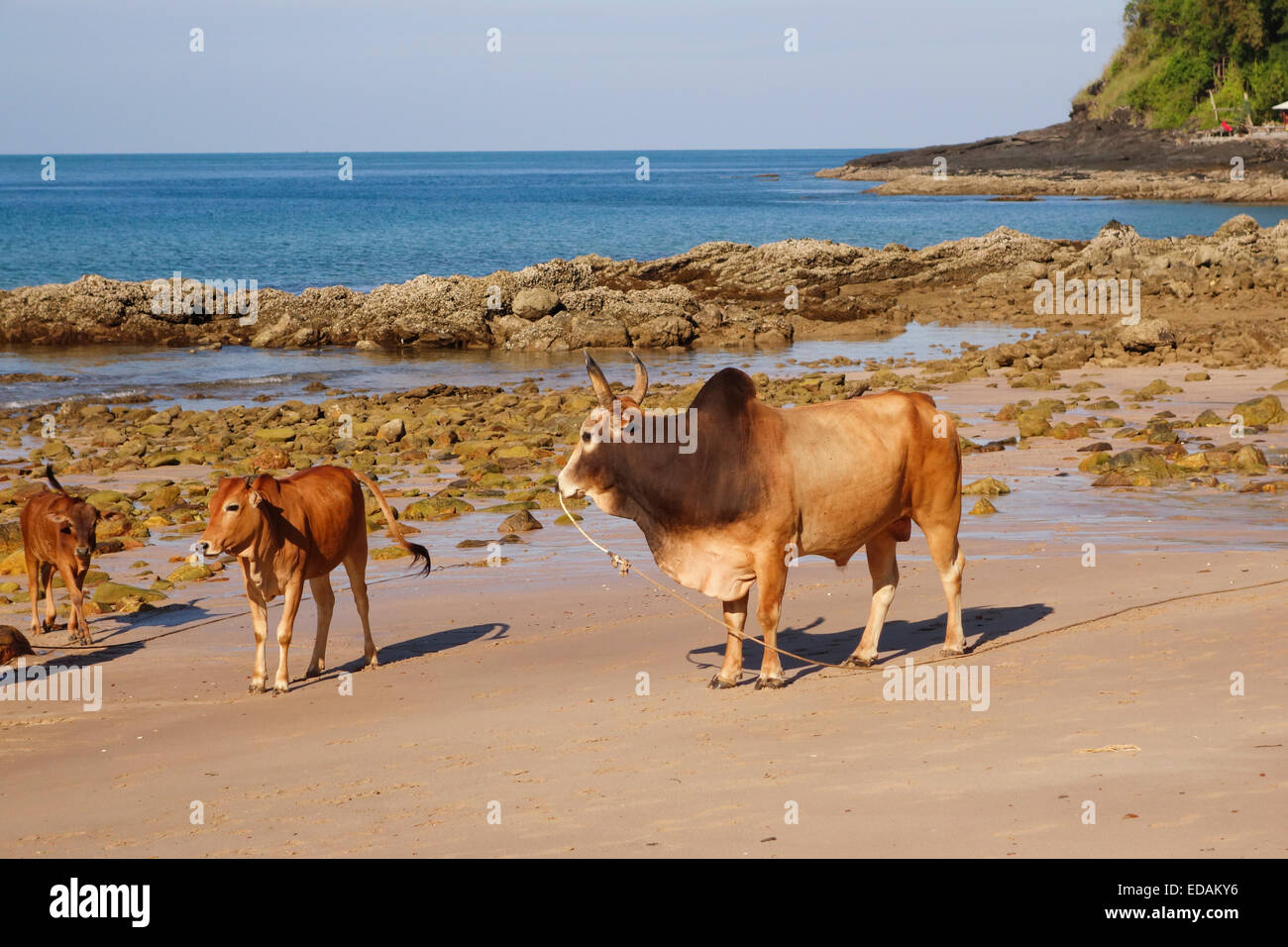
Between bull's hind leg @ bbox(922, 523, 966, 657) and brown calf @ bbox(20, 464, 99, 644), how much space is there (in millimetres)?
6942

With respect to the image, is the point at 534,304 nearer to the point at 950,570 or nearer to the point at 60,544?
the point at 60,544

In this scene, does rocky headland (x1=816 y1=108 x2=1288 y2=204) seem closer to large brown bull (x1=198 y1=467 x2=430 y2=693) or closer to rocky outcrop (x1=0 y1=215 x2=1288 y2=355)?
rocky outcrop (x1=0 y1=215 x2=1288 y2=355)

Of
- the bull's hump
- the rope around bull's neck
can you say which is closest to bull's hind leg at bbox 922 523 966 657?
the rope around bull's neck

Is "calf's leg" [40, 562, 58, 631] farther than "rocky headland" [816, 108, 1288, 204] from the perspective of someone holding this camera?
No

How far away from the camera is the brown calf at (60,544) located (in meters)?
11.8

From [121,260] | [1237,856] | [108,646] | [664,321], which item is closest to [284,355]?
[664,321]

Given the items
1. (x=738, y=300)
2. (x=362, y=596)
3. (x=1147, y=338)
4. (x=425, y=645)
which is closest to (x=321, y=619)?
(x=362, y=596)

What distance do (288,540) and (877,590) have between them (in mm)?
4249

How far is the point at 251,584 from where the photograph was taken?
10062 millimetres

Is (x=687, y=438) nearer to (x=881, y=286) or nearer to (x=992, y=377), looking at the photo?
(x=992, y=377)

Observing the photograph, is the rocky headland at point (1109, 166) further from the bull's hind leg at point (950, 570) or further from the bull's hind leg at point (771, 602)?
the bull's hind leg at point (771, 602)

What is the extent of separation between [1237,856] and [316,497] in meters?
7.13

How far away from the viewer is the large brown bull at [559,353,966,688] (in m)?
8.96

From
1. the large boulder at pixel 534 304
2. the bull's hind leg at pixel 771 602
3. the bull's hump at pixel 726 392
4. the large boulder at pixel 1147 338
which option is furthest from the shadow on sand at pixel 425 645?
the large boulder at pixel 534 304
